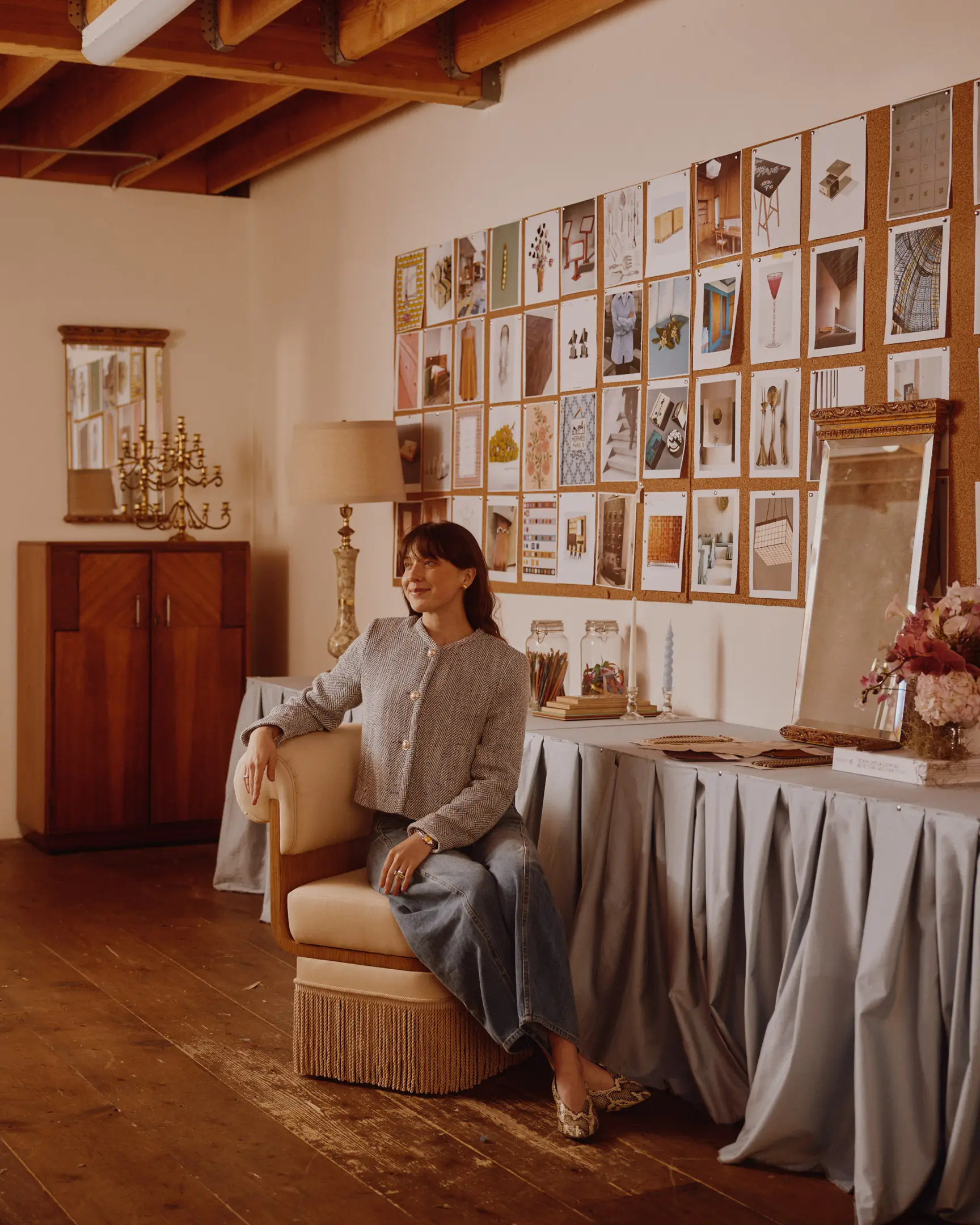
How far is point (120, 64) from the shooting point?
4453mm

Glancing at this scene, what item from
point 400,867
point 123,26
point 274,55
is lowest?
point 400,867

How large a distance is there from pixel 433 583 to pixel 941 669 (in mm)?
1196

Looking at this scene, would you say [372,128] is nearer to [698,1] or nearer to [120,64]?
[120,64]

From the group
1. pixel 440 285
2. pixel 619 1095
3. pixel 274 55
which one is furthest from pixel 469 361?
pixel 619 1095

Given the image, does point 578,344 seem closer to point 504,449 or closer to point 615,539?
point 504,449

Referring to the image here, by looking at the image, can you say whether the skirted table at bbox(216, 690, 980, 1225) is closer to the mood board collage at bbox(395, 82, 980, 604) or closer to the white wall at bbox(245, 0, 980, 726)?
the white wall at bbox(245, 0, 980, 726)

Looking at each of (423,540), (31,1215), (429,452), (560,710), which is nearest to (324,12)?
(429,452)

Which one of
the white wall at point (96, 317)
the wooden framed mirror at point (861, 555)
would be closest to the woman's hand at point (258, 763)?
the wooden framed mirror at point (861, 555)

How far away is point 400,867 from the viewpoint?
3213 mm

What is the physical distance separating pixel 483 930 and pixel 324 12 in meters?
2.97

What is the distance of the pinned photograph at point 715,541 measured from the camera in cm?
386

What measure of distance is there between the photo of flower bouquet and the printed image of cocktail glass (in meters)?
0.99

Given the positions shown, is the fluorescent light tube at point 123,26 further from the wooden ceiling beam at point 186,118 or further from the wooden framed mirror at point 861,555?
the wooden framed mirror at point 861,555

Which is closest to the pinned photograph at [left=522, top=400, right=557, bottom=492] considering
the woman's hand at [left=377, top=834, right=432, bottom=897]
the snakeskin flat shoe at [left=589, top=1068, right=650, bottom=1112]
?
the woman's hand at [left=377, top=834, right=432, bottom=897]
